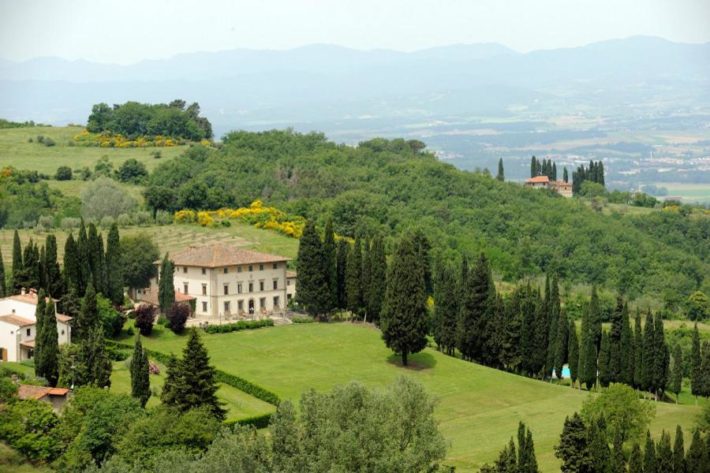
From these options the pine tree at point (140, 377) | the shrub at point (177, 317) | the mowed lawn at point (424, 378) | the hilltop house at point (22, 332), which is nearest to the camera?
the pine tree at point (140, 377)

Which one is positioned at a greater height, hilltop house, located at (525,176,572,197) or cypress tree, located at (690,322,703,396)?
hilltop house, located at (525,176,572,197)

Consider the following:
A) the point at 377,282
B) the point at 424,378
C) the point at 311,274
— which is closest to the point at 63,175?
the point at 311,274

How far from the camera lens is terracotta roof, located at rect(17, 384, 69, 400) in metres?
45.1

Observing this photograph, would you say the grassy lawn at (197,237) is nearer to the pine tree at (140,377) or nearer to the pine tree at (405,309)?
the pine tree at (405,309)

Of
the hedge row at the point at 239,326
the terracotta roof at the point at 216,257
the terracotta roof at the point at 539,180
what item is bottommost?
the hedge row at the point at 239,326

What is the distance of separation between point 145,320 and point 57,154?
190 ft

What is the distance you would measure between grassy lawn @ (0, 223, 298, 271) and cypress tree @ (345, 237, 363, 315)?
34.8 feet

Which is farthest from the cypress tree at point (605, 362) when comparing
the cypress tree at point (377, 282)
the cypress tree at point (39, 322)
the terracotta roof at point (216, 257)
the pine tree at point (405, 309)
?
the cypress tree at point (39, 322)

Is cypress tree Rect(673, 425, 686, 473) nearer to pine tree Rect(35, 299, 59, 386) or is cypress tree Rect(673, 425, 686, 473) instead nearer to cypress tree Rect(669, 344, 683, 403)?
cypress tree Rect(669, 344, 683, 403)

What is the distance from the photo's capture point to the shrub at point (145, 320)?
56.9m

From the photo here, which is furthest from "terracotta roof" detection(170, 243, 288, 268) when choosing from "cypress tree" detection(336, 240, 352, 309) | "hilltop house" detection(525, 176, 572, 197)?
"hilltop house" detection(525, 176, 572, 197)

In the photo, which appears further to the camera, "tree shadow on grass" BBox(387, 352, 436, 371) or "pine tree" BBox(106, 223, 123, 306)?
"pine tree" BBox(106, 223, 123, 306)

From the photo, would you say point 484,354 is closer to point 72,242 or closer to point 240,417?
point 240,417

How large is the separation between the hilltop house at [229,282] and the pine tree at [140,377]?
1641 centimetres
